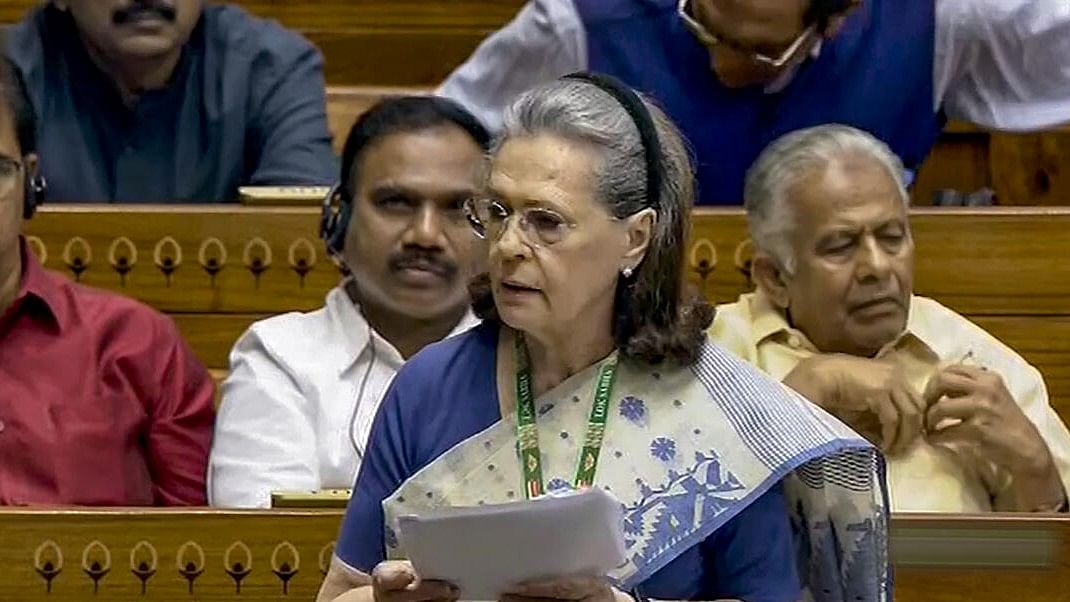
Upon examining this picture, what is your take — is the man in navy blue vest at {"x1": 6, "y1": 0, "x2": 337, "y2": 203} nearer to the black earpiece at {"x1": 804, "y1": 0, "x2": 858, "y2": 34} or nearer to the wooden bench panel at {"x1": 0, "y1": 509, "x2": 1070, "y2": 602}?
the black earpiece at {"x1": 804, "y1": 0, "x2": 858, "y2": 34}

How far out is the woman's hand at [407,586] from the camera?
4.05 feet

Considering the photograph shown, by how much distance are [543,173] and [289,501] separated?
509mm

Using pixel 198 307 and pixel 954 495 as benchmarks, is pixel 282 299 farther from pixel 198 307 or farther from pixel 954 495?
pixel 954 495

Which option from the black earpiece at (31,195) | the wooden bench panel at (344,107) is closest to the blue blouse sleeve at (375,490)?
the black earpiece at (31,195)

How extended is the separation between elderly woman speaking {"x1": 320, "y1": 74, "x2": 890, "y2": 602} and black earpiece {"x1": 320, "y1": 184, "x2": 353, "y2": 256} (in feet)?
2.04

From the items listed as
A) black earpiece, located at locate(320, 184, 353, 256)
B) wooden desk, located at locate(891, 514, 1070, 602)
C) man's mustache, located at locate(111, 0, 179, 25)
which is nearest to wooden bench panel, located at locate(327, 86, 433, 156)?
man's mustache, located at locate(111, 0, 179, 25)

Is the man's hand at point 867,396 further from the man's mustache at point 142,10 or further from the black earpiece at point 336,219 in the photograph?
the man's mustache at point 142,10

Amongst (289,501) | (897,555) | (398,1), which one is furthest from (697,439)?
(398,1)

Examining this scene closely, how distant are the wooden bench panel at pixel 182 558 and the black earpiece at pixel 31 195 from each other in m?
0.34

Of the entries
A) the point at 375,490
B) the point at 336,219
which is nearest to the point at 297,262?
the point at 336,219

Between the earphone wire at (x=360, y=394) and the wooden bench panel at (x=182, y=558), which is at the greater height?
the earphone wire at (x=360, y=394)

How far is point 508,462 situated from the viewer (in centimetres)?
133

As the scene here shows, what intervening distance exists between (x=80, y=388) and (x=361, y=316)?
23cm

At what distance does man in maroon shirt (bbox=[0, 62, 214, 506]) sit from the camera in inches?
72.7
